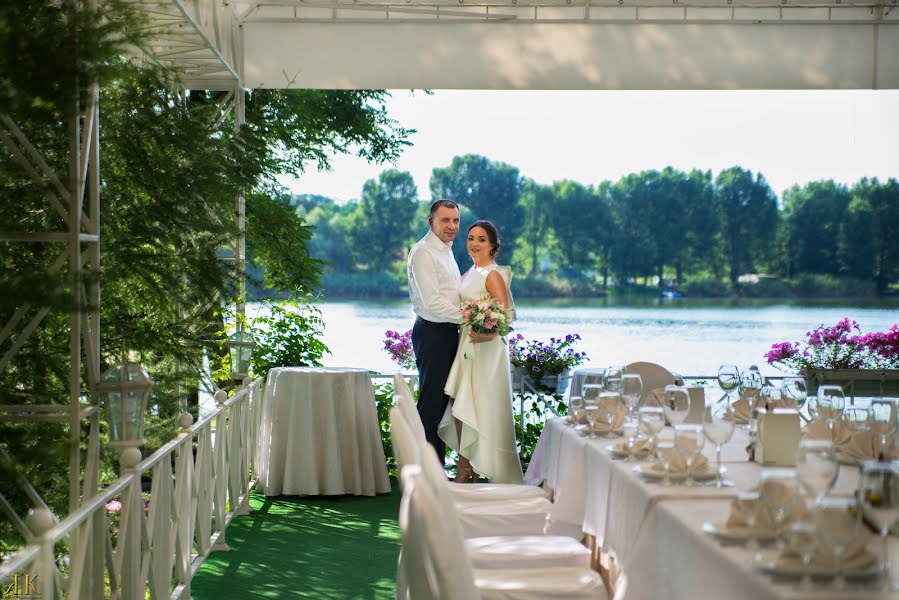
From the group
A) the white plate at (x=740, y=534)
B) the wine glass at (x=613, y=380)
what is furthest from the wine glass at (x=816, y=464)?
the wine glass at (x=613, y=380)

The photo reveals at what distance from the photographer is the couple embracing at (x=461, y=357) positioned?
6145 millimetres

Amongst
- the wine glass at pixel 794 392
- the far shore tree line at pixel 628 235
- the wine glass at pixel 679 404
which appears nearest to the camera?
the wine glass at pixel 679 404

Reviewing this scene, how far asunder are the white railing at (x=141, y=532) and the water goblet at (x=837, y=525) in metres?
1.53

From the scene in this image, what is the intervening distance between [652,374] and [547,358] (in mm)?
1821

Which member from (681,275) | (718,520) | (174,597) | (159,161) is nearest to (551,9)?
(159,161)

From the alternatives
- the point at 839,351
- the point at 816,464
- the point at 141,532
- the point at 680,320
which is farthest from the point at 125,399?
the point at 680,320

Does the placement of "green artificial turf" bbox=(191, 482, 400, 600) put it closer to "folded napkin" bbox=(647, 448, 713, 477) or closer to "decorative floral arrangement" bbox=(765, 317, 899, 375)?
"folded napkin" bbox=(647, 448, 713, 477)

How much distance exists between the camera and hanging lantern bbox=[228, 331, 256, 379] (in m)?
5.91

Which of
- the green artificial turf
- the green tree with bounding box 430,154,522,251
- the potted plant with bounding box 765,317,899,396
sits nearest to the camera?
the green artificial turf

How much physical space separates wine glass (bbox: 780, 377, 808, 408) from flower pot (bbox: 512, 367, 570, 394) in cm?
328

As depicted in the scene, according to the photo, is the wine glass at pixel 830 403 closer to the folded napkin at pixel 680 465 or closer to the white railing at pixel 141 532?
the folded napkin at pixel 680 465

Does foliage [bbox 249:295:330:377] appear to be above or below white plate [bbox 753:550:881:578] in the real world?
above

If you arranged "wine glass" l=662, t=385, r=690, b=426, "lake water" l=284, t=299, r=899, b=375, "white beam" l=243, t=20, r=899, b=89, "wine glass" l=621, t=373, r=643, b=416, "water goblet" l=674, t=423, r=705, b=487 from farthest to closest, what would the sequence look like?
"lake water" l=284, t=299, r=899, b=375 → "white beam" l=243, t=20, r=899, b=89 → "wine glass" l=621, t=373, r=643, b=416 → "wine glass" l=662, t=385, r=690, b=426 → "water goblet" l=674, t=423, r=705, b=487

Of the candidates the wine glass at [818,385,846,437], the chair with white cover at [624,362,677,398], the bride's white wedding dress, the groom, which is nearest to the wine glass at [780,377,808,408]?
the wine glass at [818,385,846,437]
